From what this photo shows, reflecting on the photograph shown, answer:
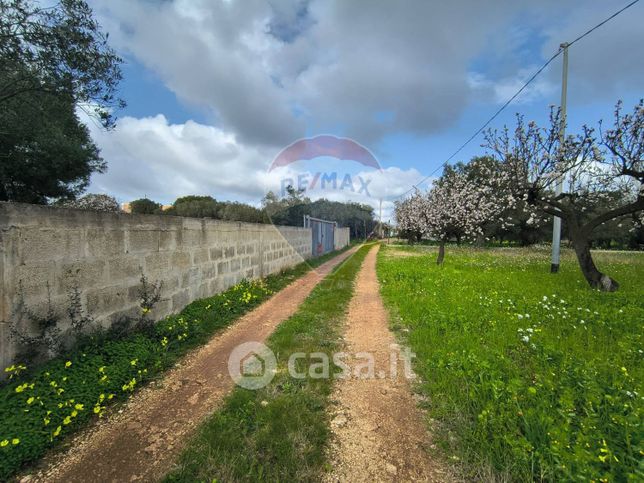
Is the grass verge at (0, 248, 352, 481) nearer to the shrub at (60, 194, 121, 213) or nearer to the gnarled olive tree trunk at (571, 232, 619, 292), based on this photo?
the gnarled olive tree trunk at (571, 232, 619, 292)

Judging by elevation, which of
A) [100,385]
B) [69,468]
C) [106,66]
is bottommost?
[69,468]

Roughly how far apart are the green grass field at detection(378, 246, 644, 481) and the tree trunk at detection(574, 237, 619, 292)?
1.68 meters

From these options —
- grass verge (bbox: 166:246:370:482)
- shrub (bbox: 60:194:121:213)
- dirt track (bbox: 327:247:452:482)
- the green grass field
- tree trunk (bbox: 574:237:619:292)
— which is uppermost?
shrub (bbox: 60:194:121:213)

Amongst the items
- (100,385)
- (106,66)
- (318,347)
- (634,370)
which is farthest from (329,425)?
(106,66)

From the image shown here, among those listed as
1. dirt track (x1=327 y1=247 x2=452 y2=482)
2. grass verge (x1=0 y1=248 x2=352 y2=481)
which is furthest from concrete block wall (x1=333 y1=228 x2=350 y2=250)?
dirt track (x1=327 y1=247 x2=452 y2=482)

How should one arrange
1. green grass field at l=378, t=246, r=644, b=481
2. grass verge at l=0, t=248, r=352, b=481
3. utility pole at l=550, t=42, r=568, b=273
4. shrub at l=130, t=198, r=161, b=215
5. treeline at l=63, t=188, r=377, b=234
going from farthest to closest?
shrub at l=130, t=198, r=161, b=215 → treeline at l=63, t=188, r=377, b=234 → utility pole at l=550, t=42, r=568, b=273 → grass verge at l=0, t=248, r=352, b=481 → green grass field at l=378, t=246, r=644, b=481

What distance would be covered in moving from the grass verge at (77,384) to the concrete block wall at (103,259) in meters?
0.34

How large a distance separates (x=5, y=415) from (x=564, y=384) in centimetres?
456

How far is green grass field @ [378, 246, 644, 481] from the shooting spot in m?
1.88

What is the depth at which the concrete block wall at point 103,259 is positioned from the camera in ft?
8.53

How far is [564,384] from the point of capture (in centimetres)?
271

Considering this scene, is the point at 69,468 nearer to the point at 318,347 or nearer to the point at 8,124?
the point at 318,347

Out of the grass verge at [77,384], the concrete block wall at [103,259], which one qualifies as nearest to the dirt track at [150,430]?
the grass verge at [77,384]

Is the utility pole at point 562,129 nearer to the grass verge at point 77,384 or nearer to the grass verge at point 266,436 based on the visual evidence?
the grass verge at point 266,436
